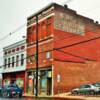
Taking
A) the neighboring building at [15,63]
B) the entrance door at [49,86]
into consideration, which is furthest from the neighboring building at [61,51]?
the neighboring building at [15,63]

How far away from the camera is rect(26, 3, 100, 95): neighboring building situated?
51375 millimetres

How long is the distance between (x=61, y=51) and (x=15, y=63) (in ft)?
52.9

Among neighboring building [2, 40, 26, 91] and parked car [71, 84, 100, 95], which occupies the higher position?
neighboring building [2, 40, 26, 91]

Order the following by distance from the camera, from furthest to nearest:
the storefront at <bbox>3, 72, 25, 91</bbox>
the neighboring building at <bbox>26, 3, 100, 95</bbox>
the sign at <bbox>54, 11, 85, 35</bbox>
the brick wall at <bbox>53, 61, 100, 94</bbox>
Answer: the storefront at <bbox>3, 72, 25, 91</bbox>
the sign at <bbox>54, 11, 85, 35</bbox>
the neighboring building at <bbox>26, 3, 100, 95</bbox>
the brick wall at <bbox>53, 61, 100, 94</bbox>

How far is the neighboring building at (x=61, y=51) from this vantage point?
51.4 m

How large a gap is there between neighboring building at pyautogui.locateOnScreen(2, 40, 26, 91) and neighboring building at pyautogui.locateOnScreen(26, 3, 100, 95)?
108 inches

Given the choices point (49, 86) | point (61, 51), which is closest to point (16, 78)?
point (49, 86)

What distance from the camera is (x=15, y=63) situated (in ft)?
214

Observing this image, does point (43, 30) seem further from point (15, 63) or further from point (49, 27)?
point (15, 63)

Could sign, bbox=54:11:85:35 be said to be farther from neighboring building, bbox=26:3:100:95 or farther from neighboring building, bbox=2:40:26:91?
neighboring building, bbox=2:40:26:91

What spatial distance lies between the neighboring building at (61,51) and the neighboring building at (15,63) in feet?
9.02

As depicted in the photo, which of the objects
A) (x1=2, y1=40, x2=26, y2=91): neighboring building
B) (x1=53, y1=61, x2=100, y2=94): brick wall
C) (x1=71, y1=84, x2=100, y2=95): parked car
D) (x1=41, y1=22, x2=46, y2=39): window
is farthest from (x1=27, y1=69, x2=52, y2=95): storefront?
(x1=41, y1=22, x2=46, y2=39): window

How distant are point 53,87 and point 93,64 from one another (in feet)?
40.6

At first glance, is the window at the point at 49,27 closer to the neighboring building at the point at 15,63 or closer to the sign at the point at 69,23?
the sign at the point at 69,23
